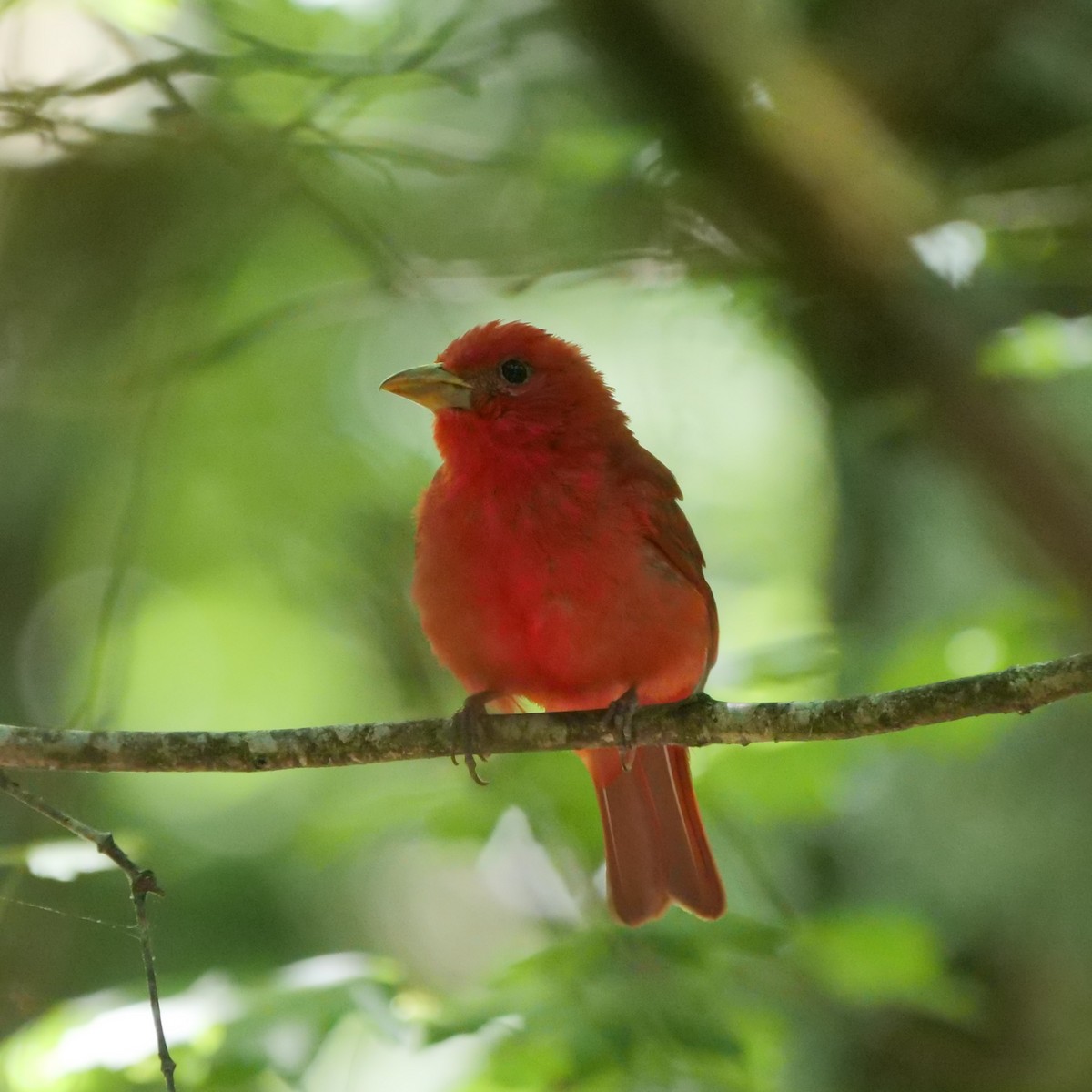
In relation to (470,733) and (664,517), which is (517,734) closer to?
(470,733)

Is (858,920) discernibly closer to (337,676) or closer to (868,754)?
(868,754)

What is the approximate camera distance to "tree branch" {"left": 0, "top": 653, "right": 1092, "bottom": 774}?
276 cm

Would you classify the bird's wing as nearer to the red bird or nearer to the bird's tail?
the red bird

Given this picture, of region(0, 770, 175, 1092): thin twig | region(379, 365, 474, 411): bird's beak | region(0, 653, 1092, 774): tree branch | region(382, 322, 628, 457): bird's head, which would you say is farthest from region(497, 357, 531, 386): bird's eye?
region(0, 770, 175, 1092): thin twig

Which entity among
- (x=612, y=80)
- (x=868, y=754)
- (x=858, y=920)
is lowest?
(x=858, y=920)

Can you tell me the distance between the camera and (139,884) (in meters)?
2.53

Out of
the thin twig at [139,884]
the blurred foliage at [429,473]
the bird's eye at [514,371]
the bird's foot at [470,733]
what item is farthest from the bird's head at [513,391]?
the thin twig at [139,884]

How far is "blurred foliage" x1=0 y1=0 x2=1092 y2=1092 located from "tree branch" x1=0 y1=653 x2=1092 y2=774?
255 mm

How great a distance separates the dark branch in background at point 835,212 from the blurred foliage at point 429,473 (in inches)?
0.7

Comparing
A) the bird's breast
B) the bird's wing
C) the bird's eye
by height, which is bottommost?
the bird's breast

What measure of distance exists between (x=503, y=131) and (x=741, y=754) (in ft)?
9.82

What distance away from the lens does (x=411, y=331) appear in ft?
19.8

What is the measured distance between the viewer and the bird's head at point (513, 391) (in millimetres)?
3963

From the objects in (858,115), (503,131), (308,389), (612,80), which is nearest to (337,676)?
(308,389)
